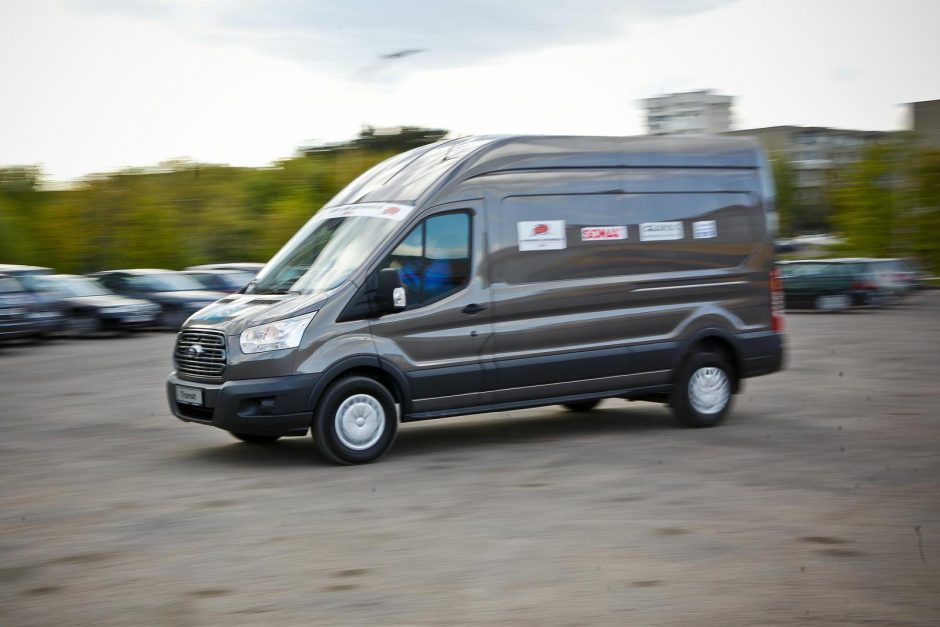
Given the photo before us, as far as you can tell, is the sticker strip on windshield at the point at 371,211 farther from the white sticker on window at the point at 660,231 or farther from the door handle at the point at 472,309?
the white sticker on window at the point at 660,231

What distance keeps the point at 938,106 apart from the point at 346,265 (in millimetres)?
98464

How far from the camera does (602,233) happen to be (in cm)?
1016

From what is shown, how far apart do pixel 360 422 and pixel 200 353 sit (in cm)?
140

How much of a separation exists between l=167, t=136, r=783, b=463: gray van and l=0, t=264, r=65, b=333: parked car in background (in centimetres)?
1448

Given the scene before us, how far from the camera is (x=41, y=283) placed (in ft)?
77.5

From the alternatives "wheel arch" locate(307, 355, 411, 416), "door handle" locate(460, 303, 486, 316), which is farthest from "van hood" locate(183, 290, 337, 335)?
"door handle" locate(460, 303, 486, 316)

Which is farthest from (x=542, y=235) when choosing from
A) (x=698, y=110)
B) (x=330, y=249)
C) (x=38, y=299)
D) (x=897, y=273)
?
(x=698, y=110)

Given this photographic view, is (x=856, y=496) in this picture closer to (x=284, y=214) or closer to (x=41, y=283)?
(x=41, y=283)

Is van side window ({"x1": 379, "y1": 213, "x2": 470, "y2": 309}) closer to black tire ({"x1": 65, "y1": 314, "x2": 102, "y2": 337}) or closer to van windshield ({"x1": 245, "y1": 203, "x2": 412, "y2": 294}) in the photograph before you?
van windshield ({"x1": 245, "y1": 203, "x2": 412, "y2": 294})

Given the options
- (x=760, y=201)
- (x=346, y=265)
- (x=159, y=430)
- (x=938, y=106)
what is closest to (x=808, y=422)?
(x=760, y=201)

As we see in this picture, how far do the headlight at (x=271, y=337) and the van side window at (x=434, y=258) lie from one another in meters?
0.92

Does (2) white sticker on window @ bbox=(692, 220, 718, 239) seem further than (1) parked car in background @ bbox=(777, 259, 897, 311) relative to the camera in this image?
No

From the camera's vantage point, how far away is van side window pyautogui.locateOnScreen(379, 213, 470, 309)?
916 cm

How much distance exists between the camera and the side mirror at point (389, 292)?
895 centimetres
